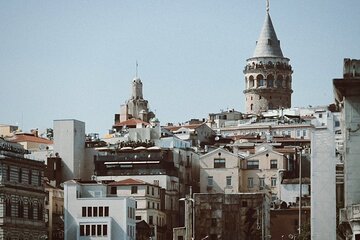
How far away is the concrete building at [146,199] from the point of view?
546ft

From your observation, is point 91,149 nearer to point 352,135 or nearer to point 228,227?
point 228,227

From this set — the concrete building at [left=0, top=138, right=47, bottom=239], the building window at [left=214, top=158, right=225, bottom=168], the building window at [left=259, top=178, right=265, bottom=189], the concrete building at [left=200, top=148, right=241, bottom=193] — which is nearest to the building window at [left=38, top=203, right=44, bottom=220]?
the concrete building at [left=0, top=138, right=47, bottom=239]

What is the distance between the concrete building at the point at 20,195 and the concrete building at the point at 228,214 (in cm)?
1716

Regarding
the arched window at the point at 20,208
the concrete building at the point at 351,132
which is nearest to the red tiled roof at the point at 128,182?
the arched window at the point at 20,208

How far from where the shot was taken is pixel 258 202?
161 meters

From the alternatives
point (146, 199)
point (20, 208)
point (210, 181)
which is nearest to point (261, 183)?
point (210, 181)

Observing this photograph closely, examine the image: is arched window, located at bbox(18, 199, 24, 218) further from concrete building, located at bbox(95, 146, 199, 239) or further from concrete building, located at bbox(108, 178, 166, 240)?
concrete building, located at bbox(95, 146, 199, 239)

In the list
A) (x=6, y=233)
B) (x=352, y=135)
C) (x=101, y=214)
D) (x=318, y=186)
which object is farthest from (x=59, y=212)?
(x=352, y=135)

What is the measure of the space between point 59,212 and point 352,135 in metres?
70.7

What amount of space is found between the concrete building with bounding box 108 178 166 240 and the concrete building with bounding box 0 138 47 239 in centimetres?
1582

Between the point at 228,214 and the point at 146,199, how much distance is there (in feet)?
28.9

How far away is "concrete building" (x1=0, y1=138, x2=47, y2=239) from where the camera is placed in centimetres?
14488

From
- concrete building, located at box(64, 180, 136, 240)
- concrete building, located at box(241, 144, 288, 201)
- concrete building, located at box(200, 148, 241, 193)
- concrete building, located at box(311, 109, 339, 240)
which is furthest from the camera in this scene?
concrete building, located at box(200, 148, 241, 193)

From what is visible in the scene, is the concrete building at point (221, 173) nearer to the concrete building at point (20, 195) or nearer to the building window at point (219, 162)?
the building window at point (219, 162)
